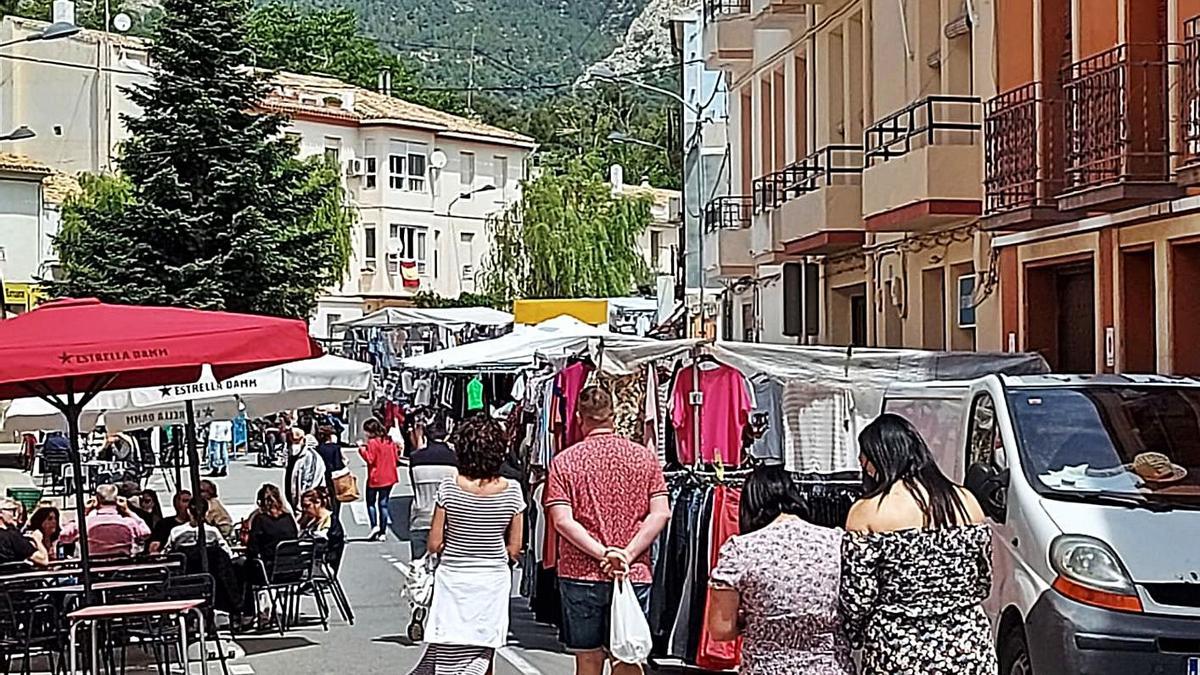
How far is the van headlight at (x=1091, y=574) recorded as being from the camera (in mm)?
8641

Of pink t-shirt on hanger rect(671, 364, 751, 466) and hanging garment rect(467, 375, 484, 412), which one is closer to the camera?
pink t-shirt on hanger rect(671, 364, 751, 466)

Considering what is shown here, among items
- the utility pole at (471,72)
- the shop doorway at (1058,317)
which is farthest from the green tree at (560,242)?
the shop doorway at (1058,317)

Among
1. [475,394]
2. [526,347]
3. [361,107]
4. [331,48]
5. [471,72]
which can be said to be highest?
[471,72]

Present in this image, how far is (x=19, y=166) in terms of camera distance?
5347 centimetres

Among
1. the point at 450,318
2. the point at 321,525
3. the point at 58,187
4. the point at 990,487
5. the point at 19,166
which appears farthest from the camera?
the point at 58,187

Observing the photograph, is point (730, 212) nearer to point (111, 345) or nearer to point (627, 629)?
point (111, 345)

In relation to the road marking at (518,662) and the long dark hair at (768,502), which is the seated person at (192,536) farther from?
the long dark hair at (768,502)

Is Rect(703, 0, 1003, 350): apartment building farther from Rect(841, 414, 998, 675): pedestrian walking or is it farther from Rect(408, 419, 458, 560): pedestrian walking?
Rect(841, 414, 998, 675): pedestrian walking

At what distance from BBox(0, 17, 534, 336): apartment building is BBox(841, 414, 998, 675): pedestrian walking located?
5228 cm

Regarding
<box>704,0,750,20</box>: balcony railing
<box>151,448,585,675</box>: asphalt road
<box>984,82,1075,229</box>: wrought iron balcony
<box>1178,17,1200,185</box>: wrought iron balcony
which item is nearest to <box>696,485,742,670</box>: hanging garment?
<box>151,448,585,675</box>: asphalt road

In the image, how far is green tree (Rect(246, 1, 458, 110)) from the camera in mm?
77812

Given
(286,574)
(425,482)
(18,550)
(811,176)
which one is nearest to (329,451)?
(425,482)

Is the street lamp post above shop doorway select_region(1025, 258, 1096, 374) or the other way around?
above

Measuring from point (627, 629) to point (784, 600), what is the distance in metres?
3.01
